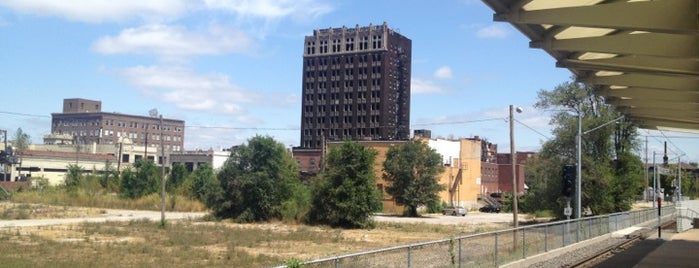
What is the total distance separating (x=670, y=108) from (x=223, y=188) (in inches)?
1502

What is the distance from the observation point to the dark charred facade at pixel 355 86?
546 ft

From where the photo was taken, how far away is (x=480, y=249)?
719 inches

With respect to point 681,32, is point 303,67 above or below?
above

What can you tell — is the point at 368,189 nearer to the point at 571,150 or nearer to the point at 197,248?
the point at 571,150

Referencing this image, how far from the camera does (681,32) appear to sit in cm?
1309

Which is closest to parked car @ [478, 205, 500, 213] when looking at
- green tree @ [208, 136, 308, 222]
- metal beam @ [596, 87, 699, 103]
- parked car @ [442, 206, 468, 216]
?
parked car @ [442, 206, 468, 216]

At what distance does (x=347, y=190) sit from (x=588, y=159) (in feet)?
64.9

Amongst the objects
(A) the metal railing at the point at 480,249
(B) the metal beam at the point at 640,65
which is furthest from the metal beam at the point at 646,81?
(A) the metal railing at the point at 480,249

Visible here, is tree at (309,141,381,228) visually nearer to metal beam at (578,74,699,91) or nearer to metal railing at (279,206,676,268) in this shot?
metal railing at (279,206,676,268)

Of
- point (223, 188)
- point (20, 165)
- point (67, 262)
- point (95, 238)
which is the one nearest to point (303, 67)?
point (20, 165)

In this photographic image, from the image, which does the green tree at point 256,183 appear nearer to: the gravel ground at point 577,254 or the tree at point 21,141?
the gravel ground at point 577,254

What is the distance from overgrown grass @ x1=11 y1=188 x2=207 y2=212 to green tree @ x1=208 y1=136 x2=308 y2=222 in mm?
17635

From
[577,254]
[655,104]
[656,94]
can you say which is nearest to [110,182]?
[577,254]

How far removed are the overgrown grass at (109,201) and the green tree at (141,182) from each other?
12.8ft
